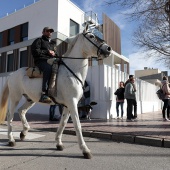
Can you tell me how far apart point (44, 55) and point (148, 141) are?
3738 mm

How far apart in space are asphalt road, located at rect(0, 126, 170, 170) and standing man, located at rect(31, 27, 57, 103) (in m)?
1.23

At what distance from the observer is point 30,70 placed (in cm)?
523

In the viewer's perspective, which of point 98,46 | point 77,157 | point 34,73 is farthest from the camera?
point 34,73

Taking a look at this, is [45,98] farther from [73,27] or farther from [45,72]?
[73,27]

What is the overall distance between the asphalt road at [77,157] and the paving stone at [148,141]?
32 cm

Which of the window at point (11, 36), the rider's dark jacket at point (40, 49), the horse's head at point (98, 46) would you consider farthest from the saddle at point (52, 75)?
the window at point (11, 36)

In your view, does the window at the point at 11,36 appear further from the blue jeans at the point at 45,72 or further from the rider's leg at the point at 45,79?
the rider's leg at the point at 45,79

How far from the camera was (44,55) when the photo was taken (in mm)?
5113

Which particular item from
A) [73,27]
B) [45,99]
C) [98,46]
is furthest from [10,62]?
[98,46]

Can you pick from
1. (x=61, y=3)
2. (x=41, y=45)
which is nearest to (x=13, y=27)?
(x=61, y=3)

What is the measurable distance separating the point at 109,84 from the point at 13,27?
46.4 ft

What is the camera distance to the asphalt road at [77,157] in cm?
383

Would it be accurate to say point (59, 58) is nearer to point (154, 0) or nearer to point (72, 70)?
point (72, 70)

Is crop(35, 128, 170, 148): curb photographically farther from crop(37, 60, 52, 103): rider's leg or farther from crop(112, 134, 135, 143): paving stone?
crop(37, 60, 52, 103): rider's leg
